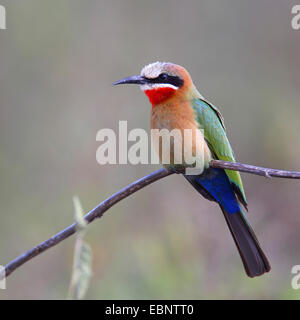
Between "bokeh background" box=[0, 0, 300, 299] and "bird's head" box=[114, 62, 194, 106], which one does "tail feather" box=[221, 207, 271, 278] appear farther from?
"bird's head" box=[114, 62, 194, 106]

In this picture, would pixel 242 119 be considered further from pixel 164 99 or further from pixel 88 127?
pixel 164 99

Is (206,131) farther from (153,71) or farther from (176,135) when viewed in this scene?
(153,71)

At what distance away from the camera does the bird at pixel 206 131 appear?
7.91ft

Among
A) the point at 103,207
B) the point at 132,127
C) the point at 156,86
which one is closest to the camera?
the point at 103,207

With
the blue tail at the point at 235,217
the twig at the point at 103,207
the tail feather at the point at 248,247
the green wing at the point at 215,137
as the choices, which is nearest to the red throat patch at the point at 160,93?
the green wing at the point at 215,137

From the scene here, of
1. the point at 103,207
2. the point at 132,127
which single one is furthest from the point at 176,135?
the point at 132,127

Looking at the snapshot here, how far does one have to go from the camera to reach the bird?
2.41 meters

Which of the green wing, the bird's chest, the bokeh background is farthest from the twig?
the bokeh background

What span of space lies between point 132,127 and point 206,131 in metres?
1.65

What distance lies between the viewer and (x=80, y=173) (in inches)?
153

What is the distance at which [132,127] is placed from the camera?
405cm

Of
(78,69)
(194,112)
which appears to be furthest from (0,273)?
(78,69)

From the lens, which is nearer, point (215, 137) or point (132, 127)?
point (215, 137)

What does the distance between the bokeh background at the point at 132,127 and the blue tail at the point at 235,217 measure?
385mm
